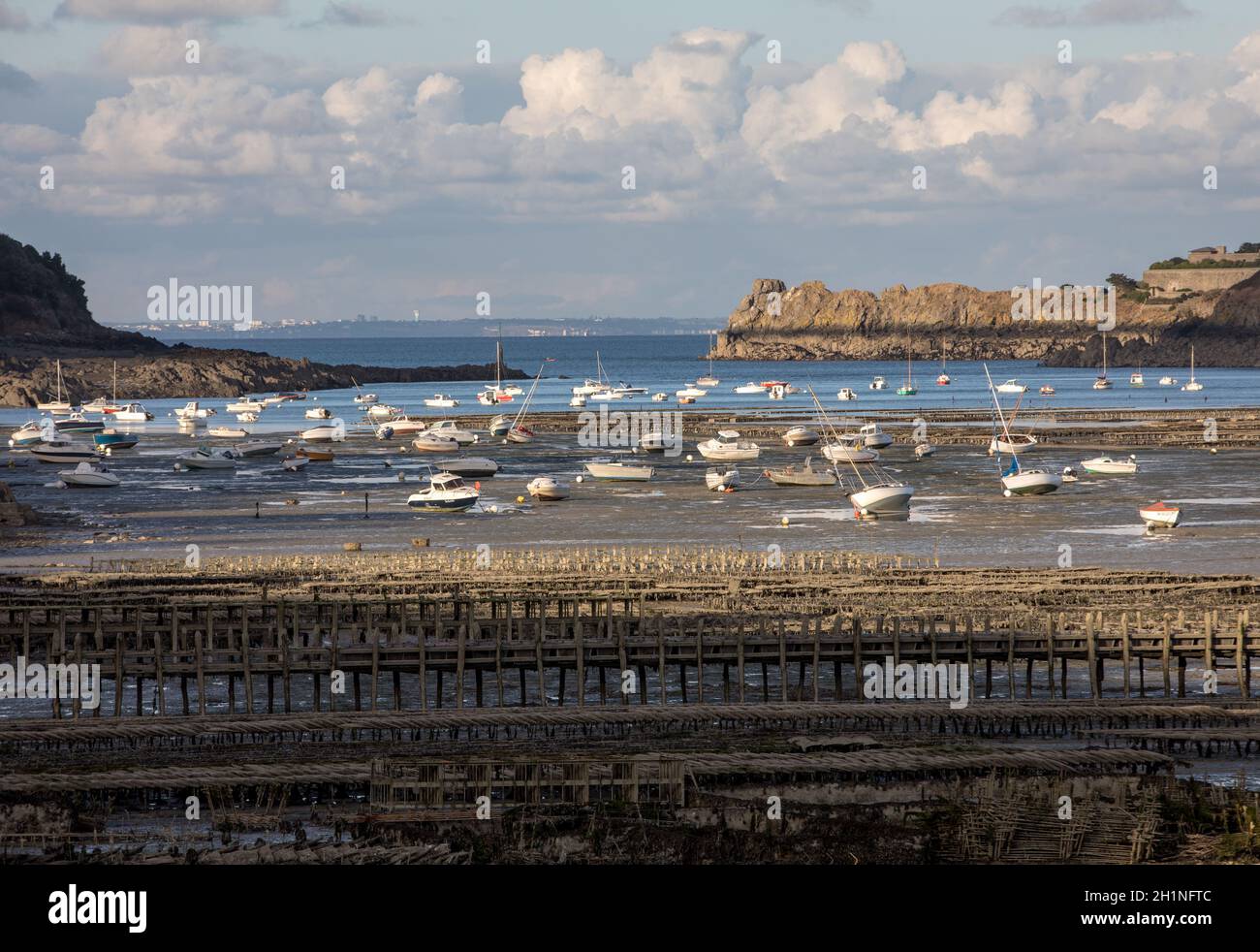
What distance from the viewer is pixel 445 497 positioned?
270 ft

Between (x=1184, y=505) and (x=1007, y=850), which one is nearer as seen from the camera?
(x=1007, y=850)

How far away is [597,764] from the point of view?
3031 cm

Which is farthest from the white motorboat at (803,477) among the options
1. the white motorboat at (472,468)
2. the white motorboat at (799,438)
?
the white motorboat at (799,438)

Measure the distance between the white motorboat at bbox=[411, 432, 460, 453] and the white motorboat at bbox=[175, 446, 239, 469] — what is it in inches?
591

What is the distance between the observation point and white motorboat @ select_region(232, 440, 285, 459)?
408 ft

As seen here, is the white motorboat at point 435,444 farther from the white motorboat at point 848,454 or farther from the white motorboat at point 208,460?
the white motorboat at point 848,454

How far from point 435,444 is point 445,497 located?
41.3 m

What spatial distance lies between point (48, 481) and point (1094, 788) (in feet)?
275

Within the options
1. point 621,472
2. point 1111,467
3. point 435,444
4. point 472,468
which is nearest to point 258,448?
point 435,444

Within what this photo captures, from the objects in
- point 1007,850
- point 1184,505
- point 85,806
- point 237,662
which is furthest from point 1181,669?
point 1184,505

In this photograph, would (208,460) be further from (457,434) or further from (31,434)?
(31,434)
